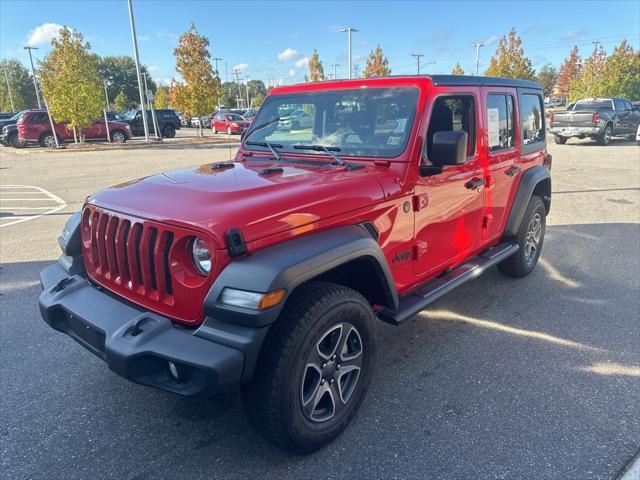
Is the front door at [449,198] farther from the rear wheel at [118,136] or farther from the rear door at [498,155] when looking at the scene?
the rear wheel at [118,136]

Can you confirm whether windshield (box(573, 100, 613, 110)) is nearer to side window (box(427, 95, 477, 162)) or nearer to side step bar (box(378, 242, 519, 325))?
side step bar (box(378, 242, 519, 325))

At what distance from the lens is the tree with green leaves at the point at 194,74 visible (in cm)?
2594

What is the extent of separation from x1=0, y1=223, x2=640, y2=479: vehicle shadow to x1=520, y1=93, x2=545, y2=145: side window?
1.72 m

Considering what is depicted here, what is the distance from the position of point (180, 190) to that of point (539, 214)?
3989 millimetres

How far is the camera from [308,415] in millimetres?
2443

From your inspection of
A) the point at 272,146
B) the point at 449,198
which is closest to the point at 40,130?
the point at 272,146

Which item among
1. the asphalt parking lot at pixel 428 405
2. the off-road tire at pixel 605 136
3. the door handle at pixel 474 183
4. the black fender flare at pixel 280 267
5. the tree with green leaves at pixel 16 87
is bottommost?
the asphalt parking lot at pixel 428 405

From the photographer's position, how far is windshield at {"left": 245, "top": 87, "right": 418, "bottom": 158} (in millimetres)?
3141

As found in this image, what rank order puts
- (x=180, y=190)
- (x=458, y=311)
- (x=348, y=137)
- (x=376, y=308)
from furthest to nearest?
(x=458, y=311) → (x=348, y=137) → (x=376, y=308) → (x=180, y=190)

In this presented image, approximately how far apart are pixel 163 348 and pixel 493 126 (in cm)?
323

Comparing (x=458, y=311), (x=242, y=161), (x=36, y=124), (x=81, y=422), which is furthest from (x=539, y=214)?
(x=36, y=124)

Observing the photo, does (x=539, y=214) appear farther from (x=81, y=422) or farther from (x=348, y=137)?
(x=81, y=422)

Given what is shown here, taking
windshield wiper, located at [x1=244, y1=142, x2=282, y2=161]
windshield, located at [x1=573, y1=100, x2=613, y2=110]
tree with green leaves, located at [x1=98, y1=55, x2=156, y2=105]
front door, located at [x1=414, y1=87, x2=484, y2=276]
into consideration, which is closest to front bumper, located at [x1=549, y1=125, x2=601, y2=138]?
windshield, located at [x1=573, y1=100, x2=613, y2=110]

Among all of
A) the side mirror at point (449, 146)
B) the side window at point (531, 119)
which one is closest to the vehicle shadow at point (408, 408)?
the side mirror at point (449, 146)
